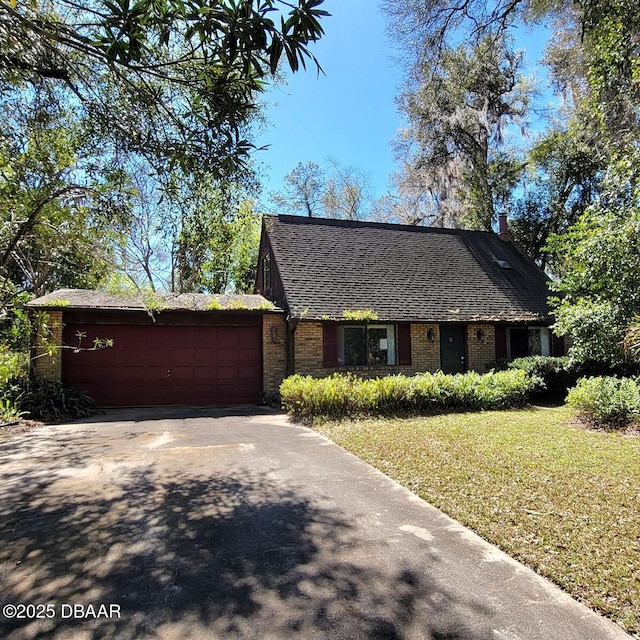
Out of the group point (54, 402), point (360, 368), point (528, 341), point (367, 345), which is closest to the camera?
point (54, 402)

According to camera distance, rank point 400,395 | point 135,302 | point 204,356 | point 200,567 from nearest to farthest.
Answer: point 200,567 → point 400,395 → point 135,302 → point 204,356

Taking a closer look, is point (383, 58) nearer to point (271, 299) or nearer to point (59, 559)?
point (271, 299)

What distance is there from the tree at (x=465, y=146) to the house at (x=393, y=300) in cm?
646

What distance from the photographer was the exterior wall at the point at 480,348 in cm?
1395

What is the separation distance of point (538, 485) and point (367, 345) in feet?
28.2

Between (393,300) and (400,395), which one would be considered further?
(393,300)

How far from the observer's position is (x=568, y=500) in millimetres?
4309

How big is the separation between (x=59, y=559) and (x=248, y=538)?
55.5 inches

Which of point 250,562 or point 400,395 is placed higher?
point 400,395

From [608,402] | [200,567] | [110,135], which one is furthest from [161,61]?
[608,402]

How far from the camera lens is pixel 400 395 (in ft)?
31.6

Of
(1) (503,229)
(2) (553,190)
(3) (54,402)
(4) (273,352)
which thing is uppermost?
(2) (553,190)

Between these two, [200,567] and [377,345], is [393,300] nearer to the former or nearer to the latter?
[377,345]

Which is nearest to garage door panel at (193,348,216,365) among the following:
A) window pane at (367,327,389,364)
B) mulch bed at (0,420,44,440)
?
mulch bed at (0,420,44,440)
